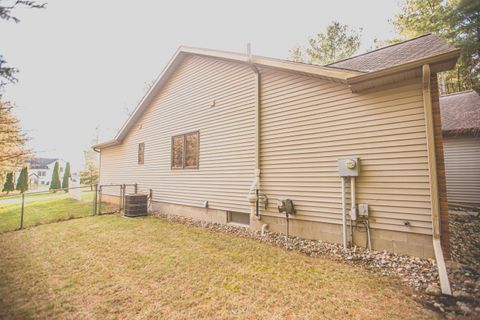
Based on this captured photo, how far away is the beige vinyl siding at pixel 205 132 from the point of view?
254 inches

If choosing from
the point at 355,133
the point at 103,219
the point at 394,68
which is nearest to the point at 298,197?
the point at 355,133

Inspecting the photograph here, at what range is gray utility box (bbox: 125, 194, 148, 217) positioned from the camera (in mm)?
8258

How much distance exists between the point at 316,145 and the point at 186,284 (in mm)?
3809

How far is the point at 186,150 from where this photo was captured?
828 centimetres

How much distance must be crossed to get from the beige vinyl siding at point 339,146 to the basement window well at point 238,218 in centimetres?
93

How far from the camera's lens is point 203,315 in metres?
2.53

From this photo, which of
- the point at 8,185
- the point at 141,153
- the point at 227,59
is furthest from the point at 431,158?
the point at 8,185

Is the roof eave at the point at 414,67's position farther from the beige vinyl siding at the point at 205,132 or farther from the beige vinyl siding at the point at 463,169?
the beige vinyl siding at the point at 463,169

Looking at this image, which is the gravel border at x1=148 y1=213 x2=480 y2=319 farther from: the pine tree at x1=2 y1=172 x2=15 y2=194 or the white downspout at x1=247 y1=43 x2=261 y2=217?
the pine tree at x1=2 y1=172 x2=15 y2=194

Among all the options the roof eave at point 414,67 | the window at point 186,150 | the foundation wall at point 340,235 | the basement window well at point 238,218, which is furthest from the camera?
the window at point 186,150

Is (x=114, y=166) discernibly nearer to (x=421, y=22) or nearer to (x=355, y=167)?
(x=355, y=167)

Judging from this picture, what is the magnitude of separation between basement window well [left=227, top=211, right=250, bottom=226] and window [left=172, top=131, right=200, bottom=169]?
86.5 inches

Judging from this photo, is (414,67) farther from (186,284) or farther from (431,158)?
(186,284)

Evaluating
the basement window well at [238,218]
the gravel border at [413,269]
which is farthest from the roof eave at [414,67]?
the basement window well at [238,218]
